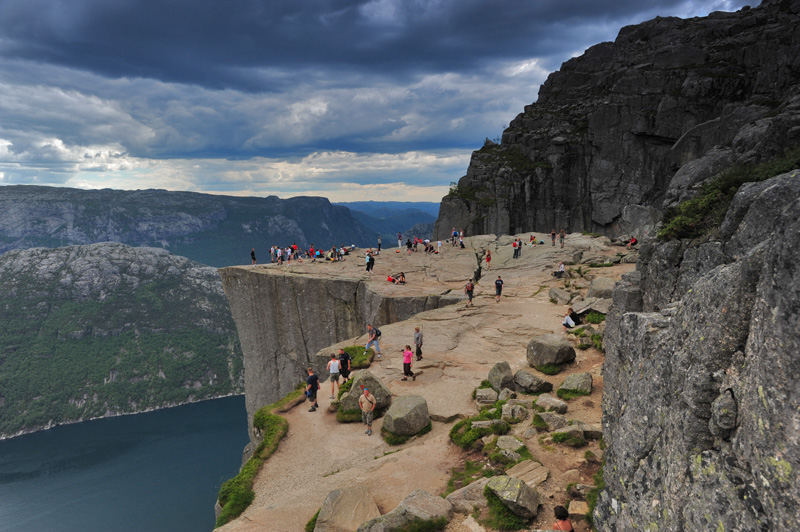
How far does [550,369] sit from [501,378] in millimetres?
2659

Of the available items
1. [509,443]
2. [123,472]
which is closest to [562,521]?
[509,443]

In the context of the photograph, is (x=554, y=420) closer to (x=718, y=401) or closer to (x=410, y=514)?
(x=410, y=514)

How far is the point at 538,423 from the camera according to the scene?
15320 mm

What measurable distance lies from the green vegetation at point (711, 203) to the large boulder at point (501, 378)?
8722 mm

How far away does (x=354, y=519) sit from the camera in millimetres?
12242

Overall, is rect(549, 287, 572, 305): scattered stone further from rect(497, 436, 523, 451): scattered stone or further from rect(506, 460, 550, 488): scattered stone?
rect(506, 460, 550, 488): scattered stone

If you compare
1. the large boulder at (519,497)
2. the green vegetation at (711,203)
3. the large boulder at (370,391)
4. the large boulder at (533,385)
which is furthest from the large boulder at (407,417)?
the green vegetation at (711,203)

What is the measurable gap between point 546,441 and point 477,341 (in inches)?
533

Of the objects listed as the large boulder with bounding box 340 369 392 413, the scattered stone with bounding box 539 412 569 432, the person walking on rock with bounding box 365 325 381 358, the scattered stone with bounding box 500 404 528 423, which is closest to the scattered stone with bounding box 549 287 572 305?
the person walking on rock with bounding box 365 325 381 358

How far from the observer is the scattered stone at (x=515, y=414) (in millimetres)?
16141

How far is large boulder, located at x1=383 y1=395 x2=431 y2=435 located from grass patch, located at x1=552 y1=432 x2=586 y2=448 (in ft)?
19.0

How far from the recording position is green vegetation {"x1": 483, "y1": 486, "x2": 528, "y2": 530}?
34.7 feet

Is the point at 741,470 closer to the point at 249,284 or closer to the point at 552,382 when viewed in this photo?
the point at 552,382

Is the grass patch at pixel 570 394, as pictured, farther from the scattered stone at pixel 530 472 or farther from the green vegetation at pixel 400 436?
the green vegetation at pixel 400 436
